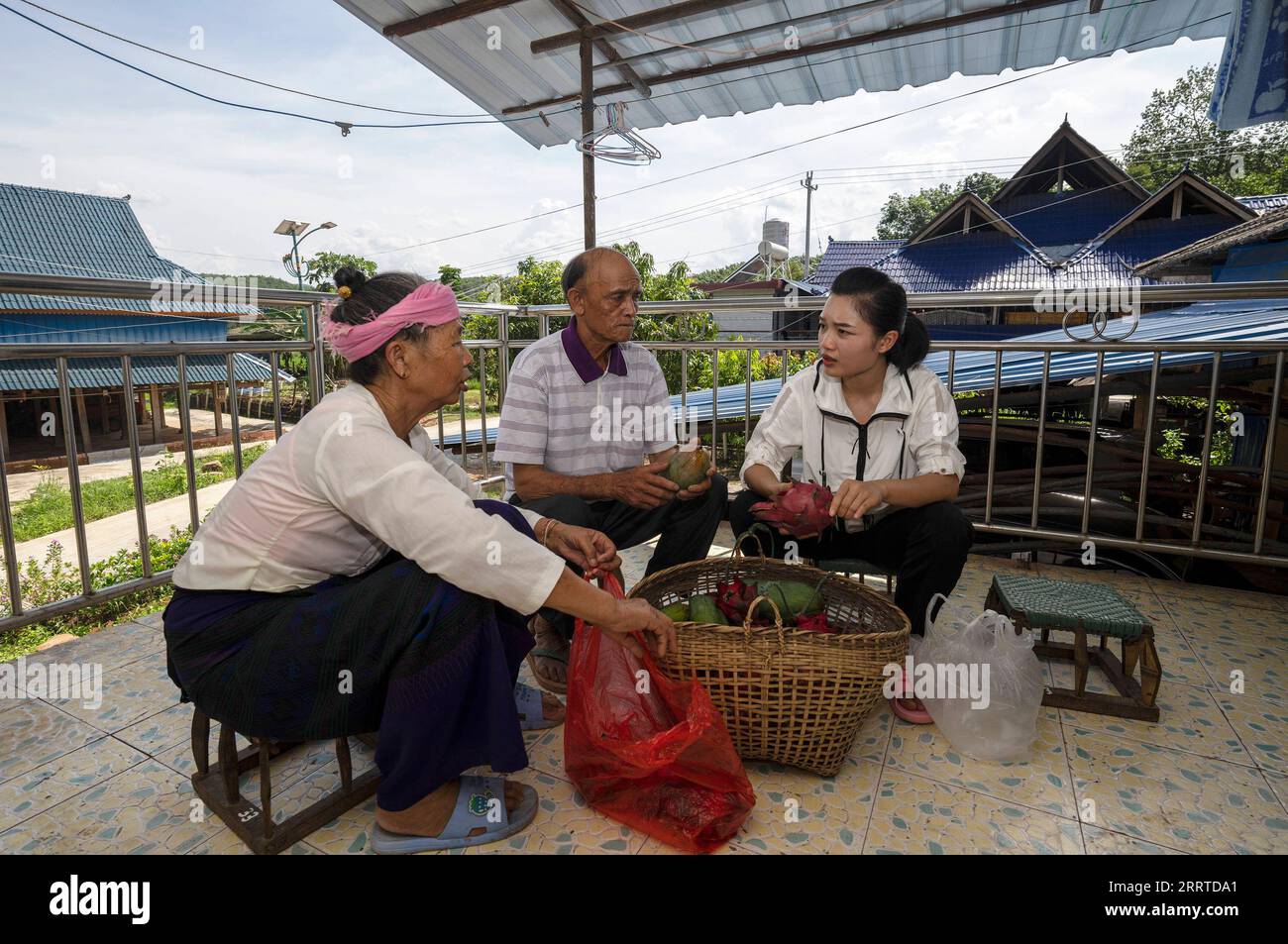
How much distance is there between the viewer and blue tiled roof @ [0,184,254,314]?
17.9 metres

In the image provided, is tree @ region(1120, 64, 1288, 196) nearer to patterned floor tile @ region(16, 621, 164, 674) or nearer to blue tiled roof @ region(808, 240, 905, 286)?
blue tiled roof @ region(808, 240, 905, 286)

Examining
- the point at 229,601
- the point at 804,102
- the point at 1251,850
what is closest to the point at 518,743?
the point at 229,601

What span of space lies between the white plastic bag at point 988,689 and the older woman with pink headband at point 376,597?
90 cm

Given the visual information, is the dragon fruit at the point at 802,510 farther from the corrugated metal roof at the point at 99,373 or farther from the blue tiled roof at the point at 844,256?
the corrugated metal roof at the point at 99,373

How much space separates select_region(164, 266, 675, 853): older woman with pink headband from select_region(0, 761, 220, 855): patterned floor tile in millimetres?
391

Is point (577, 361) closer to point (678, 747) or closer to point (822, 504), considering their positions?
point (822, 504)

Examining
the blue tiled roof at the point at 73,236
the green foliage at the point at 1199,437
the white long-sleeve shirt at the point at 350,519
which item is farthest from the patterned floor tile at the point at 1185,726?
the blue tiled roof at the point at 73,236

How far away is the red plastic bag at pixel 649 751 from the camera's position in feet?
4.97

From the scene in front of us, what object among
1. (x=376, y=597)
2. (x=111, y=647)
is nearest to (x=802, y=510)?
(x=376, y=597)

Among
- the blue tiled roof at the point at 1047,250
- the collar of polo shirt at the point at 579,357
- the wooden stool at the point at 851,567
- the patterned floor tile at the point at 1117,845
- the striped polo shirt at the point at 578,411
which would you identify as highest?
the blue tiled roof at the point at 1047,250

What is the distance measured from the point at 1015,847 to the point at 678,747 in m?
0.77
